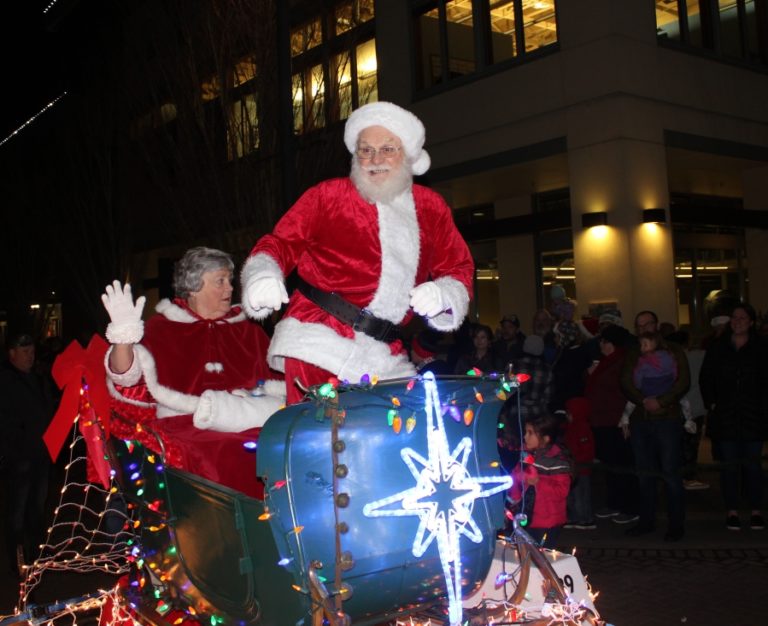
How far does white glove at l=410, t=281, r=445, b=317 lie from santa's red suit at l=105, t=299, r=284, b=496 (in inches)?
35.7

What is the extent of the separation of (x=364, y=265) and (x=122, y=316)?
1.07 meters

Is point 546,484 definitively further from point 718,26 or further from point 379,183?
point 718,26

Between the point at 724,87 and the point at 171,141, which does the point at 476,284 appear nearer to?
the point at 724,87

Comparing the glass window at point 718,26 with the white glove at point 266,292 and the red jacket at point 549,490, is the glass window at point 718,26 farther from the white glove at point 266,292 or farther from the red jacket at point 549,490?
the white glove at point 266,292

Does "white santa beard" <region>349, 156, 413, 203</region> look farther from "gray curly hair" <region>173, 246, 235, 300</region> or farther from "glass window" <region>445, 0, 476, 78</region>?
"glass window" <region>445, 0, 476, 78</region>

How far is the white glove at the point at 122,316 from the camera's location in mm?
3529

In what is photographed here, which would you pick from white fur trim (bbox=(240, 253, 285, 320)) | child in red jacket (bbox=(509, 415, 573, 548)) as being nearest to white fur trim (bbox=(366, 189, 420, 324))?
white fur trim (bbox=(240, 253, 285, 320))

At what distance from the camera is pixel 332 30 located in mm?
9922

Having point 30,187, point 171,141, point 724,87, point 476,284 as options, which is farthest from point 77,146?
point 724,87

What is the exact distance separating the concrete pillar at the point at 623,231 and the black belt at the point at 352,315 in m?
9.26

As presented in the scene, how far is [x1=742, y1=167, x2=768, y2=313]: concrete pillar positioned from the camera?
49.0ft

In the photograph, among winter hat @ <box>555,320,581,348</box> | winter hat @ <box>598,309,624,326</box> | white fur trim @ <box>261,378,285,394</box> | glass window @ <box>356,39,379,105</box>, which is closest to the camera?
white fur trim @ <box>261,378,285,394</box>

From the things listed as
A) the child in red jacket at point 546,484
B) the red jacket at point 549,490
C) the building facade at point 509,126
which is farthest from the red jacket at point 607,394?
the building facade at point 509,126

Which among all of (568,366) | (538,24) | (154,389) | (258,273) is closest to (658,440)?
(568,366)
